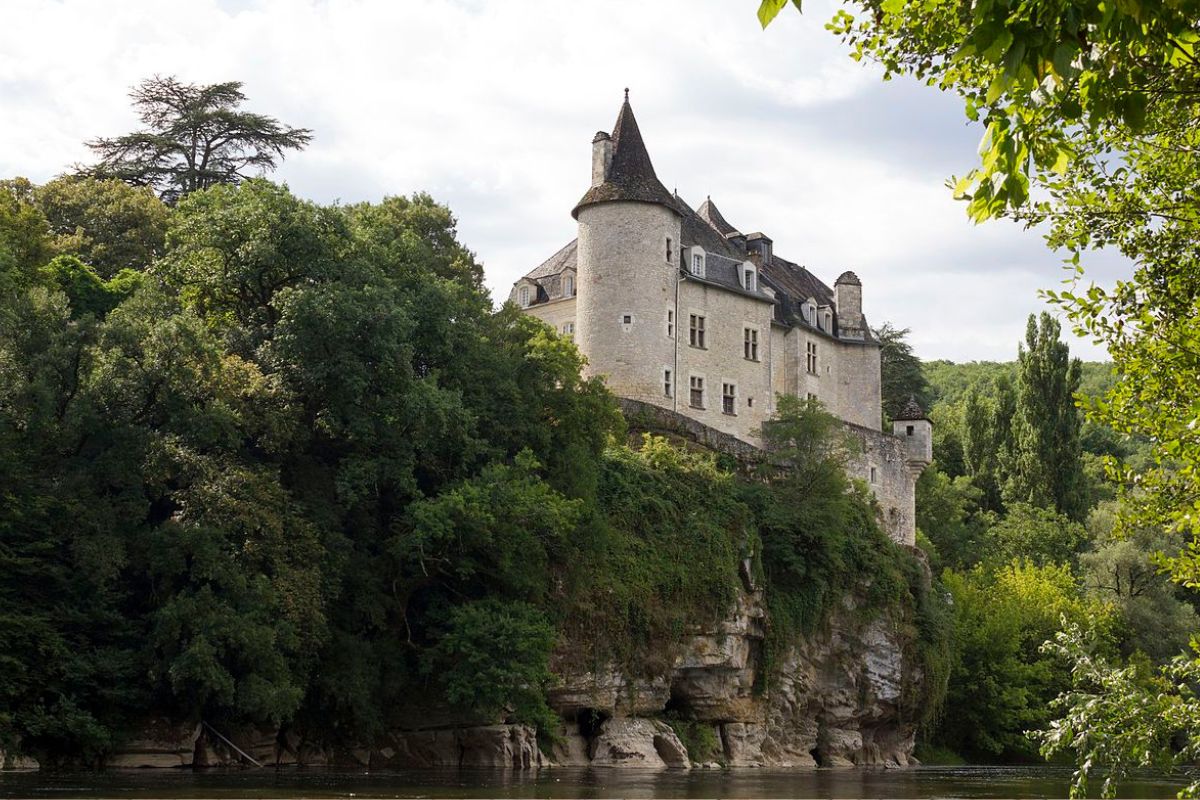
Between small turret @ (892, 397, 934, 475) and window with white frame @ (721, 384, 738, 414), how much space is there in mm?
9134

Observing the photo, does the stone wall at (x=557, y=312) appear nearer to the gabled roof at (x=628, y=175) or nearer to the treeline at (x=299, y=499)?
the gabled roof at (x=628, y=175)

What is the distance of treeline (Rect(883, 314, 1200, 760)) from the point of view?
193 ft

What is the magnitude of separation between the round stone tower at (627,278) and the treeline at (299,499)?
857cm

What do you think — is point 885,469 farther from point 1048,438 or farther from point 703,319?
point 1048,438

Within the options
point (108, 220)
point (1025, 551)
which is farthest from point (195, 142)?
point (1025, 551)

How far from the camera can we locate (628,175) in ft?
180

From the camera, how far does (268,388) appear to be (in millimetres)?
34031

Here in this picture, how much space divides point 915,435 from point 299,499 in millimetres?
35382

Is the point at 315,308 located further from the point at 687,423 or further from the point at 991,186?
the point at 991,186

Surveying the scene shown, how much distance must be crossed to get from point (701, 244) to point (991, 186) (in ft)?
173

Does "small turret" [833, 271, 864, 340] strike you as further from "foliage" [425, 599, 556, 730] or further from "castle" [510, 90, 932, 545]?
"foliage" [425, 599, 556, 730]

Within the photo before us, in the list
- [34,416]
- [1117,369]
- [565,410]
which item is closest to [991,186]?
[1117,369]

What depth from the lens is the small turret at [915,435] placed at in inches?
2447

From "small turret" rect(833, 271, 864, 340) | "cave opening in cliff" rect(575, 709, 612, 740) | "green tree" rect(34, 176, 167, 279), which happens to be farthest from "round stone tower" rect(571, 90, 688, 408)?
"green tree" rect(34, 176, 167, 279)
